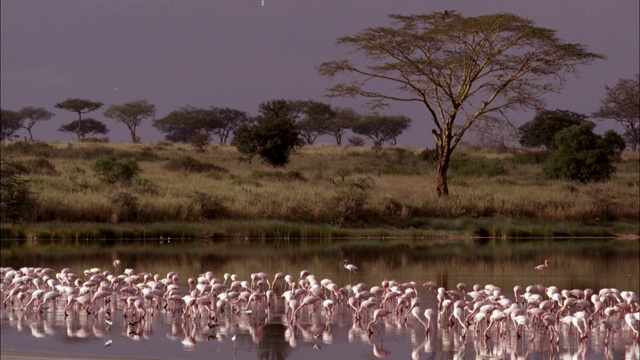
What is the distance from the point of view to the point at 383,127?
3846 inches

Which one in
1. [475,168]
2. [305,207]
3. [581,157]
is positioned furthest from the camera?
[475,168]

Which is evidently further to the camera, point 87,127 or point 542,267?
point 87,127

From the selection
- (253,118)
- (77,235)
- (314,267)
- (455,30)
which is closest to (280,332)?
(314,267)

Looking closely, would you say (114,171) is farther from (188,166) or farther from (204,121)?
(204,121)

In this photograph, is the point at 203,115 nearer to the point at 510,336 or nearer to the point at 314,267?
the point at 314,267

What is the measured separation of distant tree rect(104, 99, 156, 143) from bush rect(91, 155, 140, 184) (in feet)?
172

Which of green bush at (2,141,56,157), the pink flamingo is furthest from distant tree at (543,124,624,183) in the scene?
green bush at (2,141,56,157)

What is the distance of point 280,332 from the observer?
13391mm

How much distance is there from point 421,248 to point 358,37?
51.9 feet

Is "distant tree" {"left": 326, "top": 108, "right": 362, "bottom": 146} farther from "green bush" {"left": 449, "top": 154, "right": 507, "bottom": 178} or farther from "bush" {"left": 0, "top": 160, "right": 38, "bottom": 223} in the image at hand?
"bush" {"left": 0, "top": 160, "right": 38, "bottom": 223}

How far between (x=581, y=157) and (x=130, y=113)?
179ft

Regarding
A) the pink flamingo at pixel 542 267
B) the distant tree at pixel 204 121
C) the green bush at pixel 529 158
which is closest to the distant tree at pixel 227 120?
the distant tree at pixel 204 121

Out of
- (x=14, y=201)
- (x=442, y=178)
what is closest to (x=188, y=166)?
(x=442, y=178)

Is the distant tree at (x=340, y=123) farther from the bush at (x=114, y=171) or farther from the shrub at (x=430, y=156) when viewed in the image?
the bush at (x=114, y=171)
